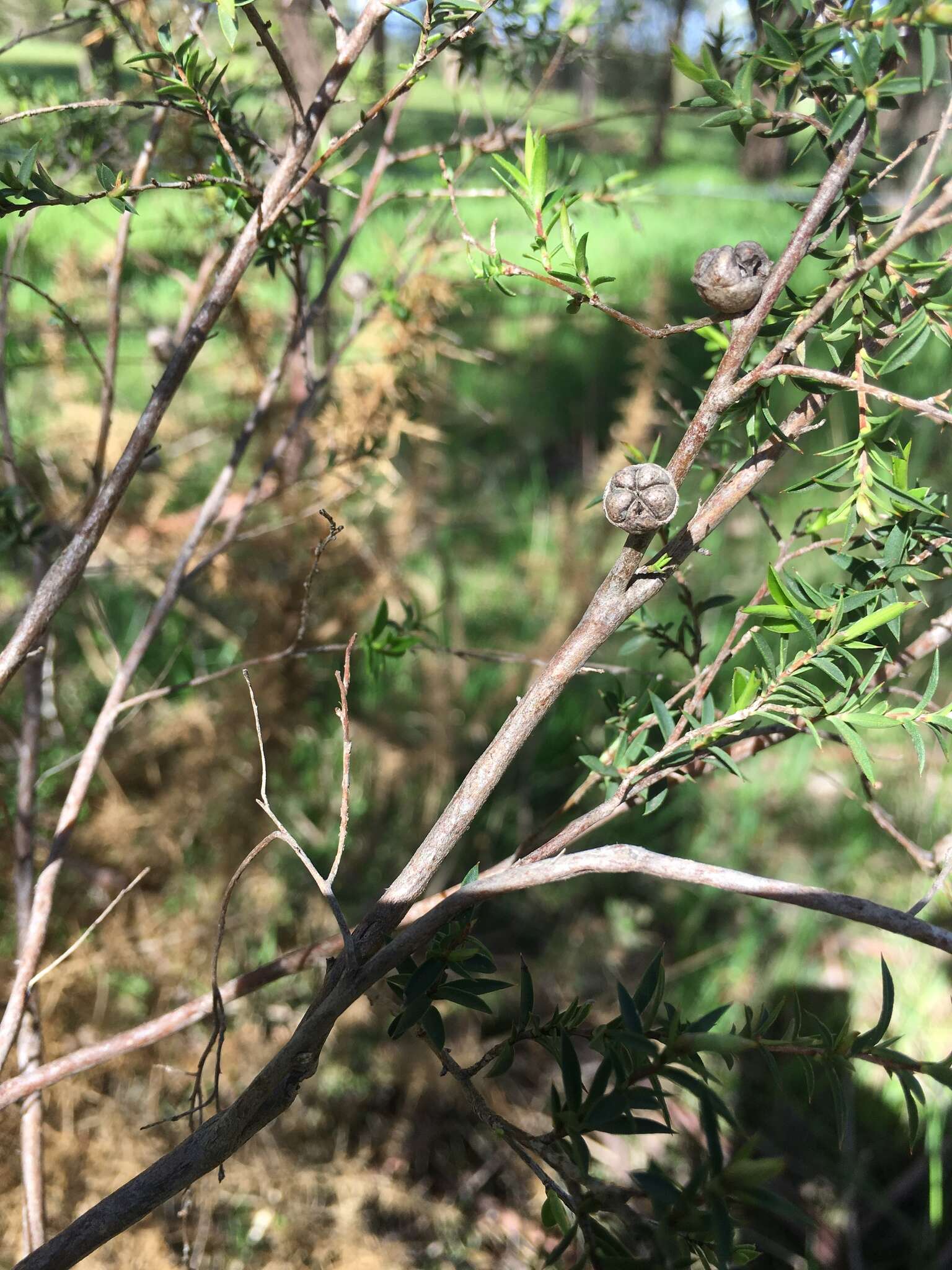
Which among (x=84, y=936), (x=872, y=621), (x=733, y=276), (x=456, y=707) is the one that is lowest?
(x=456, y=707)

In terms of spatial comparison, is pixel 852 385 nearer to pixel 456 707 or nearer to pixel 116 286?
pixel 116 286

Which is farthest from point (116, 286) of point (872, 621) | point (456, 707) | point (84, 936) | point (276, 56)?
point (456, 707)

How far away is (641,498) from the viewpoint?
368mm

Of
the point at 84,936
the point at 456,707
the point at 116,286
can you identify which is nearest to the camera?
the point at 84,936

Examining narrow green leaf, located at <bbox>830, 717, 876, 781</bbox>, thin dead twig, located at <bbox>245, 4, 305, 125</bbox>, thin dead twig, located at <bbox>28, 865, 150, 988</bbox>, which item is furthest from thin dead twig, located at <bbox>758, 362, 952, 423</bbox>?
thin dead twig, located at <bbox>28, 865, 150, 988</bbox>

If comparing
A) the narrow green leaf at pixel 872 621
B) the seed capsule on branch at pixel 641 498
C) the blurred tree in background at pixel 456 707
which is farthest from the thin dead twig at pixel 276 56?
the narrow green leaf at pixel 872 621

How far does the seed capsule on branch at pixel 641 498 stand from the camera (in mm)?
365

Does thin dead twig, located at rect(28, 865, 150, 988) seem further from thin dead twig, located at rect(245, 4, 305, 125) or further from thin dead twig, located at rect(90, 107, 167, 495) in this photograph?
thin dead twig, located at rect(245, 4, 305, 125)

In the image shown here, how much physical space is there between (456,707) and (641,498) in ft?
3.71

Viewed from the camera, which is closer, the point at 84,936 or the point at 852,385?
the point at 852,385

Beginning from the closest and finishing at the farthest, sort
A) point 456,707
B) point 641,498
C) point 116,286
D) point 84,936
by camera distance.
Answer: point 641,498
point 84,936
point 116,286
point 456,707

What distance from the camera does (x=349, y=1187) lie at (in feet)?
3.17

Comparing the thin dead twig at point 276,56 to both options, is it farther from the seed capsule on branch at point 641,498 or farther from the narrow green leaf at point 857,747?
the narrow green leaf at point 857,747

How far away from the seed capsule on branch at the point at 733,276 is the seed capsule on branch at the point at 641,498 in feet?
0.25
